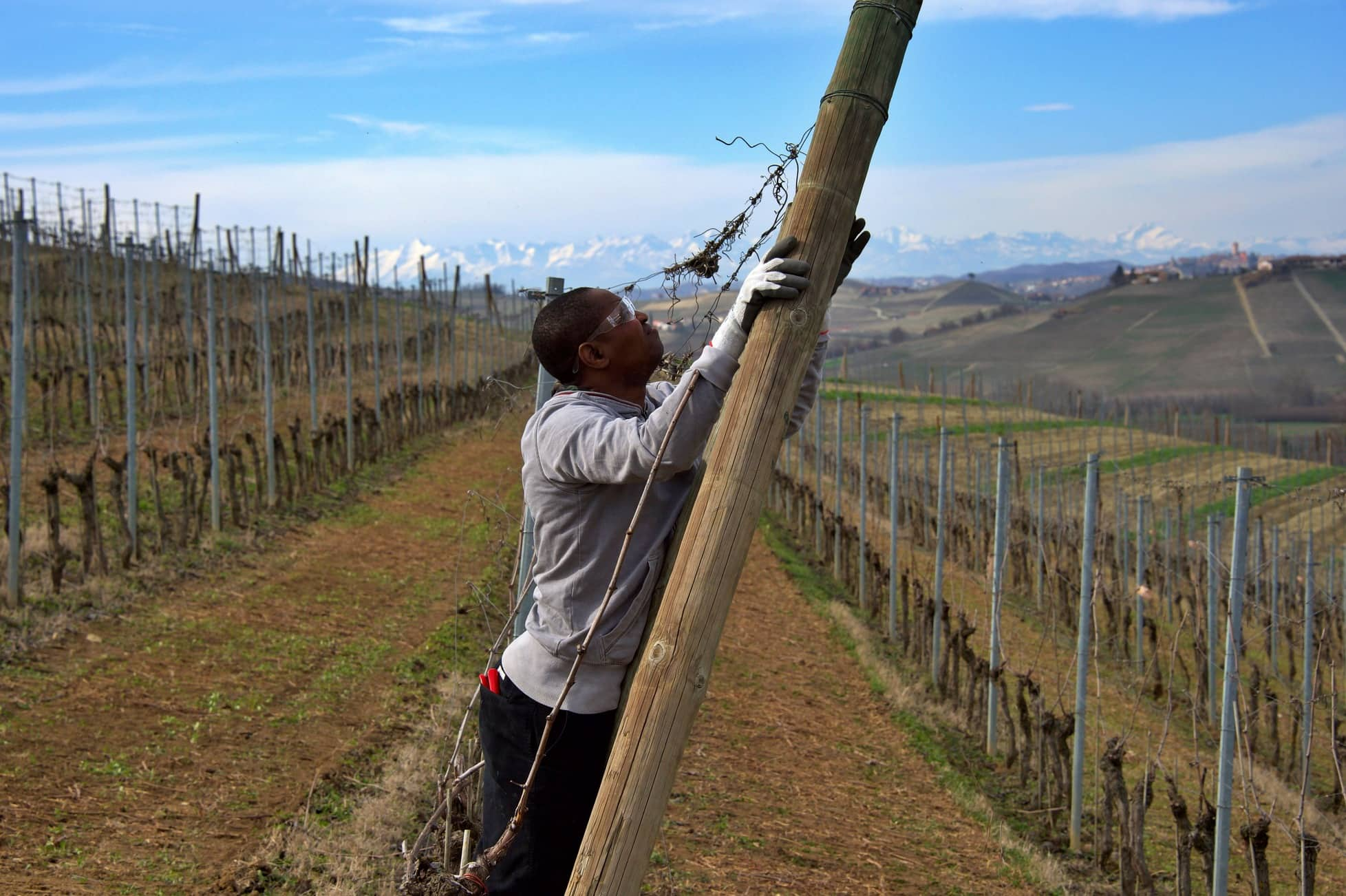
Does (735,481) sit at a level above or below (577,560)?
above

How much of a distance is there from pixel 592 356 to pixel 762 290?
469 mm

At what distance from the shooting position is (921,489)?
1881cm

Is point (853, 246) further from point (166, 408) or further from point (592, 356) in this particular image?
point (166, 408)

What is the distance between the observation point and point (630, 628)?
215cm

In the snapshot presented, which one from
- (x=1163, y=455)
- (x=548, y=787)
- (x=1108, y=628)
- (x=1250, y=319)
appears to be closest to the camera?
(x=548, y=787)

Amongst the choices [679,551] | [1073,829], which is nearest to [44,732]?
[679,551]

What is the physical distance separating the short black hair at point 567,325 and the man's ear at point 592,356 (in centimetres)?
2

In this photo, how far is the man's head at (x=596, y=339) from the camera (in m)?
2.24

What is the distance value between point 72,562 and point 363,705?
A: 388 centimetres

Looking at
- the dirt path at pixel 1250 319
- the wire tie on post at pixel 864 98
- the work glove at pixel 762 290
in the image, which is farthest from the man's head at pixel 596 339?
the dirt path at pixel 1250 319

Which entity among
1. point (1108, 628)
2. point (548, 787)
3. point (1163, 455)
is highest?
point (548, 787)

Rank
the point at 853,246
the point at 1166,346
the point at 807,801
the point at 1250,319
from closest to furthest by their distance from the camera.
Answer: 1. the point at 853,246
2. the point at 807,801
3. the point at 1166,346
4. the point at 1250,319

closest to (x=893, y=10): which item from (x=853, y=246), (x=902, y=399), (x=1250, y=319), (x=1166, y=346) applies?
(x=853, y=246)

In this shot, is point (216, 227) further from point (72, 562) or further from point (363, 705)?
point (363, 705)
